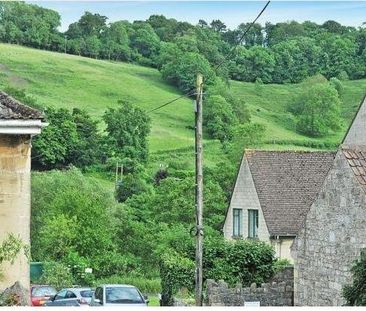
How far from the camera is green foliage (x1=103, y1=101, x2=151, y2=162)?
144m

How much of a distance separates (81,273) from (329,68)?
131997mm

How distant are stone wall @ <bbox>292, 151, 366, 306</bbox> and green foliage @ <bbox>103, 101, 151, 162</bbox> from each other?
4437 inches

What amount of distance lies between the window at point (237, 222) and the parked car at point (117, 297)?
24.4m

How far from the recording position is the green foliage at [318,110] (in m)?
162

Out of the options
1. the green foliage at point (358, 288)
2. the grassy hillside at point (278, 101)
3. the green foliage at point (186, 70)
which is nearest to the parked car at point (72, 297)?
the green foliage at point (358, 288)

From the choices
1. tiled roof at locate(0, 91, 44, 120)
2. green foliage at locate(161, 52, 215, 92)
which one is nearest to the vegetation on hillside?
green foliage at locate(161, 52, 215, 92)

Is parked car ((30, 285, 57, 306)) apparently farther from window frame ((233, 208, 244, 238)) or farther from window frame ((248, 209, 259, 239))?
window frame ((233, 208, 244, 238))

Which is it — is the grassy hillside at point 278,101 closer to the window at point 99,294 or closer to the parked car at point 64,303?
the parked car at point 64,303

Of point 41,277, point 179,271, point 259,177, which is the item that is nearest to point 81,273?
point 41,277

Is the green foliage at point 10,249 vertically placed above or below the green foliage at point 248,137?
below

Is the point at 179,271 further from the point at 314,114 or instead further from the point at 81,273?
the point at 314,114

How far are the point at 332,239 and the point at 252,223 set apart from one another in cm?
2915

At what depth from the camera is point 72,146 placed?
138 metres

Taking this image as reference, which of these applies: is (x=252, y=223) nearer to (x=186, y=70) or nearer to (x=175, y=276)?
(x=175, y=276)
